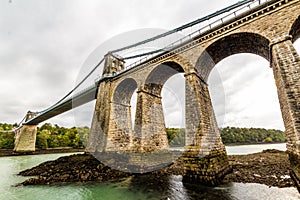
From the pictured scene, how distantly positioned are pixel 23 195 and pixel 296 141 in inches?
507

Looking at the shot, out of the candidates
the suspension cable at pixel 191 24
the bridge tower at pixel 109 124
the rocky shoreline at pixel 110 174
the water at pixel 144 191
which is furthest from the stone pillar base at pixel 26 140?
the water at pixel 144 191

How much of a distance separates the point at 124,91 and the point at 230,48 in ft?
39.0

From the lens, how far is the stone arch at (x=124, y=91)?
57.9 feet

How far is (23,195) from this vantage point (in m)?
8.25

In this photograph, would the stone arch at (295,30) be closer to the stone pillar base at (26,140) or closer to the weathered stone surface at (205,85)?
the weathered stone surface at (205,85)

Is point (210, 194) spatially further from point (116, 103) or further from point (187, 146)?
point (116, 103)

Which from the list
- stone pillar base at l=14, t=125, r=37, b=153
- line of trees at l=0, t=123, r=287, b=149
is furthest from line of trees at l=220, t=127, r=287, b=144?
stone pillar base at l=14, t=125, r=37, b=153

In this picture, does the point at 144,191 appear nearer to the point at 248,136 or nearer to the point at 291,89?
the point at 291,89

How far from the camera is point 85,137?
46.6 m

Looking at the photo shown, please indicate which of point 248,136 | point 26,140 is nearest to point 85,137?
point 26,140

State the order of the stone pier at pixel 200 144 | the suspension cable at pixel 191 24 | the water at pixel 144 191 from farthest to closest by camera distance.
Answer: the suspension cable at pixel 191 24
the stone pier at pixel 200 144
the water at pixel 144 191

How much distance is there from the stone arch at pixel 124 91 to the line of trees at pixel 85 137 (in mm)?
20874

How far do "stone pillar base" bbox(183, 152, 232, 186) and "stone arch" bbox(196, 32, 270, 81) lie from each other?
6.01m

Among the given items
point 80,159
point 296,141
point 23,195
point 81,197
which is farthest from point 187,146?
point 80,159
